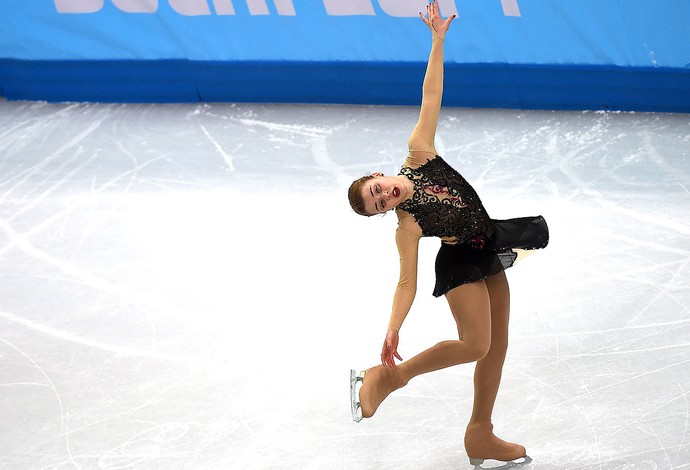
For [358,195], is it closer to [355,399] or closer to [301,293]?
[355,399]

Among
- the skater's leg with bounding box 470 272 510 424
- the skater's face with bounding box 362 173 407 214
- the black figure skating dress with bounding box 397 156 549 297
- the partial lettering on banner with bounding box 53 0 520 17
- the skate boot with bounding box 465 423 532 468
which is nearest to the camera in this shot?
the skater's face with bounding box 362 173 407 214

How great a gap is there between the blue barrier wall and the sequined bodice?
10.6 feet

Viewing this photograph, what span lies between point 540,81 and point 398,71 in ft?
3.01

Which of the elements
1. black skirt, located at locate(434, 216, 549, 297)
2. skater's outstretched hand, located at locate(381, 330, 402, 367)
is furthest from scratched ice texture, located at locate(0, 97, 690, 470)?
black skirt, located at locate(434, 216, 549, 297)

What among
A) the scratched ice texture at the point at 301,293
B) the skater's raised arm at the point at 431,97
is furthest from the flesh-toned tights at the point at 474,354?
the skater's raised arm at the point at 431,97

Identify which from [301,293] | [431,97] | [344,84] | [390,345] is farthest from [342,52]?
[390,345]

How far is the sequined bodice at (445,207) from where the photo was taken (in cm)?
322

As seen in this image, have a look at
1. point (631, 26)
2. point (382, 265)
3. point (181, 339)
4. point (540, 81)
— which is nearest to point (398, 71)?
point (540, 81)

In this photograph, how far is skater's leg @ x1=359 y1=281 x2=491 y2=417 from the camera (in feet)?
10.7

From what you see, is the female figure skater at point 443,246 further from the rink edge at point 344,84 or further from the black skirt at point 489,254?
the rink edge at point 344,84

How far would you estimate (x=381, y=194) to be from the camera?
10.3 ft

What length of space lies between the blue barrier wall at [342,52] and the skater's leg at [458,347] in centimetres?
338

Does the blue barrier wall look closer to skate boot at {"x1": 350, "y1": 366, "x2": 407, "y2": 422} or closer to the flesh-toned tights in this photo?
the flesh-toned tights

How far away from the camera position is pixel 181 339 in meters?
4.42
